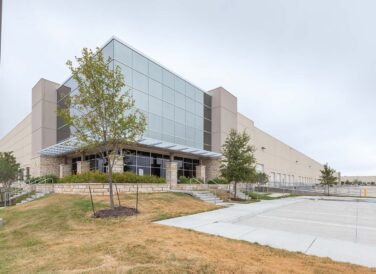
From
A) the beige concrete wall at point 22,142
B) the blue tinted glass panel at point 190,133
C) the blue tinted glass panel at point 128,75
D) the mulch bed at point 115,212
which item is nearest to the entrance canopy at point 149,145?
the blue tinted glass panel at point 190,133

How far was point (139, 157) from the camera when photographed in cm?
2423

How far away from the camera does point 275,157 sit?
54969 mm

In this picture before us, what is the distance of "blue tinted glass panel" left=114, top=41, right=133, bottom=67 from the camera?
22.0 m

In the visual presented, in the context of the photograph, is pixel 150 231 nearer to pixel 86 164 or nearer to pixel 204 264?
pixel 204 264

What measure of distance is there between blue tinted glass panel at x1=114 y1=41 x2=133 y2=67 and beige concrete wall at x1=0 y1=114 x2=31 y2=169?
74.1 ft

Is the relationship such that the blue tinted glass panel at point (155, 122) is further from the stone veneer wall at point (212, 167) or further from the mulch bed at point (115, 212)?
the mulch bed at point (115, 212)

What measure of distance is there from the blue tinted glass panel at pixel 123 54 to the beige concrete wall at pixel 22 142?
2258 cm

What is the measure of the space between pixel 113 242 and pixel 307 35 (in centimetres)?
1260

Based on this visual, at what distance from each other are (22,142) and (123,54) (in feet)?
96.1

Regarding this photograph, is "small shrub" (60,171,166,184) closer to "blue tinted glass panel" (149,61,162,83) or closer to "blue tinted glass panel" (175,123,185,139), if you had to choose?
"blue tinted glass panel" (175,123,185,139)

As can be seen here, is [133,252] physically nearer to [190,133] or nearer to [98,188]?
[98,188]

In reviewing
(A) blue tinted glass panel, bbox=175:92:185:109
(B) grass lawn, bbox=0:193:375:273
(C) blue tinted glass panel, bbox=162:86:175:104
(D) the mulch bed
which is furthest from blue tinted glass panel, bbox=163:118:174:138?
(B) grass lawn, bbox=0:193:375:273

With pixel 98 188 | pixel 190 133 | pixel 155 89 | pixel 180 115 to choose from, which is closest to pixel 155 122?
pixel 155 89

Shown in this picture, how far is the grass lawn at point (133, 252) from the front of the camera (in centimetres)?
485
